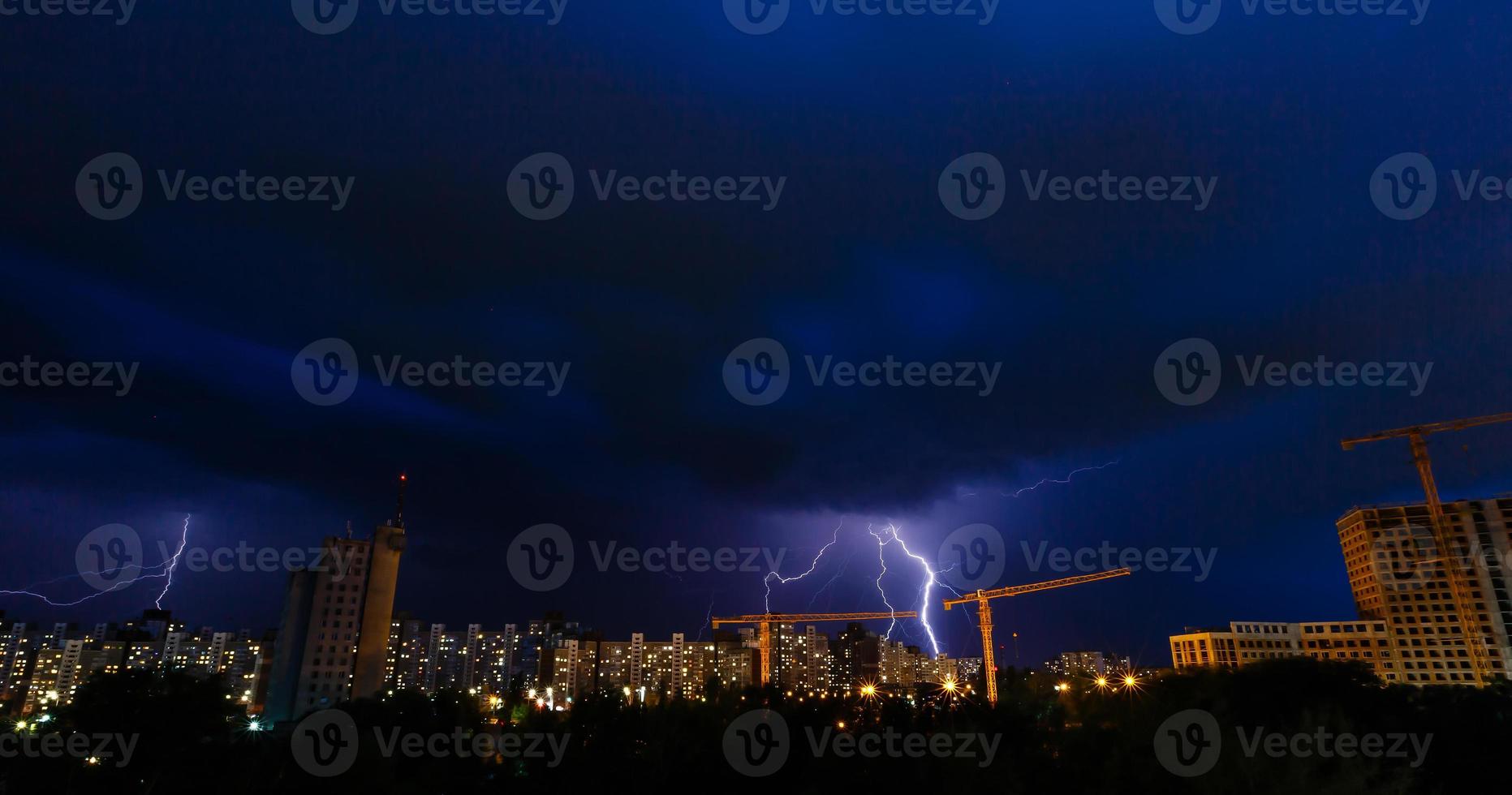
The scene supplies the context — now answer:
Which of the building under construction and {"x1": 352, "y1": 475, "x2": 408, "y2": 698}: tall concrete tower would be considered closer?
{"x1": 352, "y1": 475, "x2": 408, "y2": 698}: tall concrete tower

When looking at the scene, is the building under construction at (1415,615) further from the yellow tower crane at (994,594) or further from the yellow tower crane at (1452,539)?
the yellow tower crane at (994,594)

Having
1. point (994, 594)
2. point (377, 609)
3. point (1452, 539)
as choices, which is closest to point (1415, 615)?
point (1452, 539)

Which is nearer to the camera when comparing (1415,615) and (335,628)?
(335,628)

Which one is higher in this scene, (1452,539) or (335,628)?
(1452,539)

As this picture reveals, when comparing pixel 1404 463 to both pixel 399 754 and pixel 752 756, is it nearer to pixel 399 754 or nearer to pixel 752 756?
pixel 752 756

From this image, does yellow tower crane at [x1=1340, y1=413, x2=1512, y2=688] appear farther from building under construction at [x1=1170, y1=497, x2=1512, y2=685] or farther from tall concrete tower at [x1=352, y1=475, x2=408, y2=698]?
tall concrete tower at [x1=352, y1=475, x2=408, y2=698]

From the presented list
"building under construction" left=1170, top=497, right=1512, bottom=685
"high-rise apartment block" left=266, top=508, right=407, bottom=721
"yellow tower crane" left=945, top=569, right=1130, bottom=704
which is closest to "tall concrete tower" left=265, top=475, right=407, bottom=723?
"high-rise apartment block" left=266, top=508, right=407, bottom=721

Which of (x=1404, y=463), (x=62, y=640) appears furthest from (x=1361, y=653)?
(x=62, y=640)

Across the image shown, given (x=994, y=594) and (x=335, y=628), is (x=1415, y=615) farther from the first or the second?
(x=335, y=628)

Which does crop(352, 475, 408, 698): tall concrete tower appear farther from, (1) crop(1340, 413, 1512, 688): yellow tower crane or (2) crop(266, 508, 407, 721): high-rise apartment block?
(1) crop(1340, 413, 1512, 688): yellow tower crane
